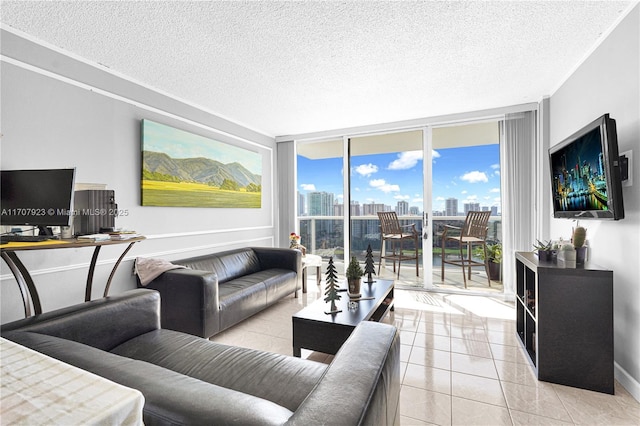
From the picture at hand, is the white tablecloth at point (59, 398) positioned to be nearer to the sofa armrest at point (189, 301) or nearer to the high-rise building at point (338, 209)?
the sofa armrest at point (189, 301)

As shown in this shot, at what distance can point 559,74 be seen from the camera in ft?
9.78

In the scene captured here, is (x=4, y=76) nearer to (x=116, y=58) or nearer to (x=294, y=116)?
(x=116, y=58)

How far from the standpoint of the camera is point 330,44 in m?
2.39

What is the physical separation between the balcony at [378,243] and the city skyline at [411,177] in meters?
0.27

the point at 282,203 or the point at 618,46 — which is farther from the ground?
the point at 618,46

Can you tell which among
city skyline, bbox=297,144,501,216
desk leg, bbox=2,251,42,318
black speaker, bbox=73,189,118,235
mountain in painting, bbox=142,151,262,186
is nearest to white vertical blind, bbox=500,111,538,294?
city skyline, bbox=297,144,501,216

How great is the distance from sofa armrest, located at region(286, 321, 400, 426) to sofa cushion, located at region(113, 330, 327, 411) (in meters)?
0.33

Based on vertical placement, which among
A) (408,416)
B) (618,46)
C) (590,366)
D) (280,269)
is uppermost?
(618,46)

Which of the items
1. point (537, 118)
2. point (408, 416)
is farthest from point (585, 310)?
point (537, 118)

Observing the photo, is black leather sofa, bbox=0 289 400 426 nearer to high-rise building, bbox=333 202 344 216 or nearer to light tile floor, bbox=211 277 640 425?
light tile floor, bbox=211 277 640 425

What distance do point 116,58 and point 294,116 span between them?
214cm

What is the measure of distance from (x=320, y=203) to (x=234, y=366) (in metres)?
4.06

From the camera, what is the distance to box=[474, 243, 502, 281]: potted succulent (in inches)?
181

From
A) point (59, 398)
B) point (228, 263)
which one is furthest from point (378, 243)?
point (59, 398)
